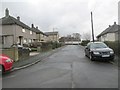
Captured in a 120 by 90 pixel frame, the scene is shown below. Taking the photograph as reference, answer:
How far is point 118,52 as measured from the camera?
1593cm

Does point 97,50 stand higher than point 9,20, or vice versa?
point 9,20

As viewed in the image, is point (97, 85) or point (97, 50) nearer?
point (97, 85)

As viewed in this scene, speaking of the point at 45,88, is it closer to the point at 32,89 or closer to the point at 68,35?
the point at 32,89

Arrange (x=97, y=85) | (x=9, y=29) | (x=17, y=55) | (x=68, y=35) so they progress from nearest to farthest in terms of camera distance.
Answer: (x=97, y=85)
(x=17, y=55)
(x=9, y=29)
(x=68, y=35)

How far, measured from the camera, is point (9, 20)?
37312mm

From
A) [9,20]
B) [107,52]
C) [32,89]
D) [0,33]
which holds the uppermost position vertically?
[9,20]

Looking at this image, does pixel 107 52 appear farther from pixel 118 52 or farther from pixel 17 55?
pixel 17 55

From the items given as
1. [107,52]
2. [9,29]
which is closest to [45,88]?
[107,52]

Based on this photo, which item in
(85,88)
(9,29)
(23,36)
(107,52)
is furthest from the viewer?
(23,36)

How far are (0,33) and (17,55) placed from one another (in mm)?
23471

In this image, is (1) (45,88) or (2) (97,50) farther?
(2) (97,50)

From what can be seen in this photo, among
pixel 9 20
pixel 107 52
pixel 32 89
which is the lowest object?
pixel 32 89

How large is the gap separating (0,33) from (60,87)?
33.1m

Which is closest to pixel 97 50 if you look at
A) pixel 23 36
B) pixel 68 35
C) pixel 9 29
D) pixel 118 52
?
pixel 118 52
